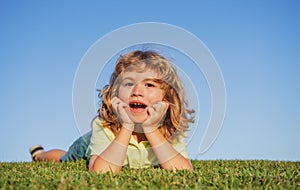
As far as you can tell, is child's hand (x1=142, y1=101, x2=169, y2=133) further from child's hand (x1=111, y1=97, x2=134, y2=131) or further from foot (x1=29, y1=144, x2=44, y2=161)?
foot (x1=29, y1=144, x2=44, y2=161)

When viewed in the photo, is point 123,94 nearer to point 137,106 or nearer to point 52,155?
point 137,106

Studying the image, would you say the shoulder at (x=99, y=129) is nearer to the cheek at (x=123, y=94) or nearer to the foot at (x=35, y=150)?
the cheek at (x=123, y=94)

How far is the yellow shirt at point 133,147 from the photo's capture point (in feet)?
14.9

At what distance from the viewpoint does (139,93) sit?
411 cm

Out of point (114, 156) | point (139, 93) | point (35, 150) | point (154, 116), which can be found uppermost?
point (35, 150)

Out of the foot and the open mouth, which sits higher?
the foot

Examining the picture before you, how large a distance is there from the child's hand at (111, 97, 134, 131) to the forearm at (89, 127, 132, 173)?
60mm

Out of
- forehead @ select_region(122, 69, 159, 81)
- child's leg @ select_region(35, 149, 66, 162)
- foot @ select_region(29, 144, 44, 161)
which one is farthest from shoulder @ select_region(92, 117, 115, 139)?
foot @ select_region(29, 144, 44, 161)

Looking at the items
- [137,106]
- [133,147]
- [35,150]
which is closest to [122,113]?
[137,106]

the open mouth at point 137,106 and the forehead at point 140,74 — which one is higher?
the forehead at point 140,74

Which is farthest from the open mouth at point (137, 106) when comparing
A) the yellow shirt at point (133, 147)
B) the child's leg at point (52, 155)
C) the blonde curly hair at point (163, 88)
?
the child's leg at point (52, 155)

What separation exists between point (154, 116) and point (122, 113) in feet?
1.24

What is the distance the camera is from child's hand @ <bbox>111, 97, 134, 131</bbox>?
4.16m

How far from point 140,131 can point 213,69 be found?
124cm
